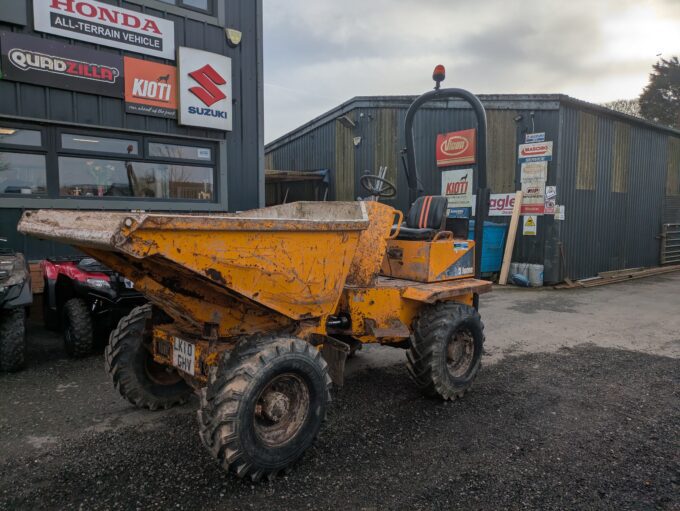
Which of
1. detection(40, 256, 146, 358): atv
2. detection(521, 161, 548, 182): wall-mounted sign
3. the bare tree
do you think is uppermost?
the bare tree

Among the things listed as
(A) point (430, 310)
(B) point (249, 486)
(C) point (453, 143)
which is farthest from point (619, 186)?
(B) point (249, 486)

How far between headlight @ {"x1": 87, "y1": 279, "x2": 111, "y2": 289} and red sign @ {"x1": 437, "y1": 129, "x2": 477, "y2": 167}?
9383mm

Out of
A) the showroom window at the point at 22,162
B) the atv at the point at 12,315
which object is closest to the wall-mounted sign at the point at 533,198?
the showroom window at the point at 22,162

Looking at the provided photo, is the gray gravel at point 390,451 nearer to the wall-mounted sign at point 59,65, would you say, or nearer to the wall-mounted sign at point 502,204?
the wall-mounted sign at point 59,65

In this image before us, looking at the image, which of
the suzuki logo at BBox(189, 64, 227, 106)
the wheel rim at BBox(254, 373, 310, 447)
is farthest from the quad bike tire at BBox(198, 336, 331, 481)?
the suzuki logo at BBox(189, 64, 227, 106)

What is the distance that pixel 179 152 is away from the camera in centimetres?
824

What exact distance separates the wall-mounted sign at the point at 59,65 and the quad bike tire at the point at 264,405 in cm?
602

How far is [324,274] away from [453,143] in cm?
1005

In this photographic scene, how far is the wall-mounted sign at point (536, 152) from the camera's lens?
433 inches

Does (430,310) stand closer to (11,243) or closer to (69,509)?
(69,509)

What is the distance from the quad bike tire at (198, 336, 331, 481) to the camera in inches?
106

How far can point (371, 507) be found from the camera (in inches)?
106

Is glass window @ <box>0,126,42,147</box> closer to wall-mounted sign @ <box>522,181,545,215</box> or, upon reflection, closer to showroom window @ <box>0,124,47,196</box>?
showroom window @ <box>0,124,47,196</box>

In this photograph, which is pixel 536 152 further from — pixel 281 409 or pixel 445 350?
pixel 281 409
